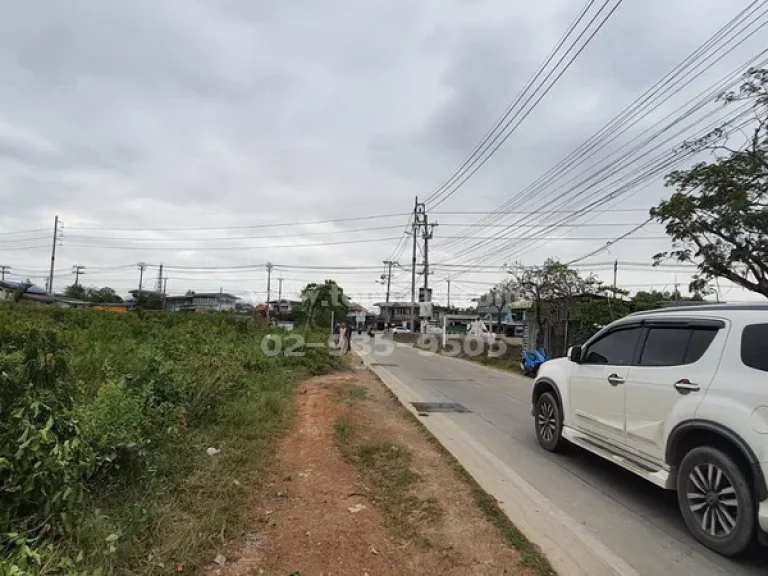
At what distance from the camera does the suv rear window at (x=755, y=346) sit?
358 centimetres

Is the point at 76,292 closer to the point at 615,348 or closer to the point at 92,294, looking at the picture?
the point at 92,294

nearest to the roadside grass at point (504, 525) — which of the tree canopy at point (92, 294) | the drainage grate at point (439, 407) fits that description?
the drainage grate at point (439, 407)

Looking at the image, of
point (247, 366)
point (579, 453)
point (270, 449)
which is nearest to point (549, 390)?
point (579, 453)

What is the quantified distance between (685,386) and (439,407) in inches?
250

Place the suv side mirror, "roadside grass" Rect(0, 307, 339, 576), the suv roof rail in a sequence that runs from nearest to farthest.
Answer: "roadside grass" Rect(0, 307, 339, 576), the suv roof rail, the suv side mirror

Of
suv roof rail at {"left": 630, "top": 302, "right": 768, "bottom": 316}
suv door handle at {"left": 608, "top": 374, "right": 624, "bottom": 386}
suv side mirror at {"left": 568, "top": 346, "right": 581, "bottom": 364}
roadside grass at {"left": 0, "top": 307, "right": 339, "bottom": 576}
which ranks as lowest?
roadside grass at {"left": 0, "top": 307, "right": 339, "bottom": 576}

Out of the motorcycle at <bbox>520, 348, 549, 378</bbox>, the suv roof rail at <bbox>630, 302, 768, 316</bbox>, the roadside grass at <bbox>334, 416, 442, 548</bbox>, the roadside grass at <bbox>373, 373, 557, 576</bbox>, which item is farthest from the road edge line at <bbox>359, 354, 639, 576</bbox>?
the motorcycle at <bbox>520, 348, 549, 378</bbox>

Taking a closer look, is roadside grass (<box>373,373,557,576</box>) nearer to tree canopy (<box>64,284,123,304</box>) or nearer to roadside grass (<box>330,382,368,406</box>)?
roadside grass (<box>330,382,368,406</box>)

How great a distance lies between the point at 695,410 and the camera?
3955mm

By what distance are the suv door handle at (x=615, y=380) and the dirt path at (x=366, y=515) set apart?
1.81 m

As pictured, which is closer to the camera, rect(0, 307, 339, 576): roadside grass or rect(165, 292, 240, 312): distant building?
rect(0, 307, 339, 576): roadside grass

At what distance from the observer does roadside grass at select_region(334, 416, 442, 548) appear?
419cm

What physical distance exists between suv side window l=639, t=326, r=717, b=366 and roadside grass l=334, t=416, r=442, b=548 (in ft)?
8.04

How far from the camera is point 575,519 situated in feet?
14.4
